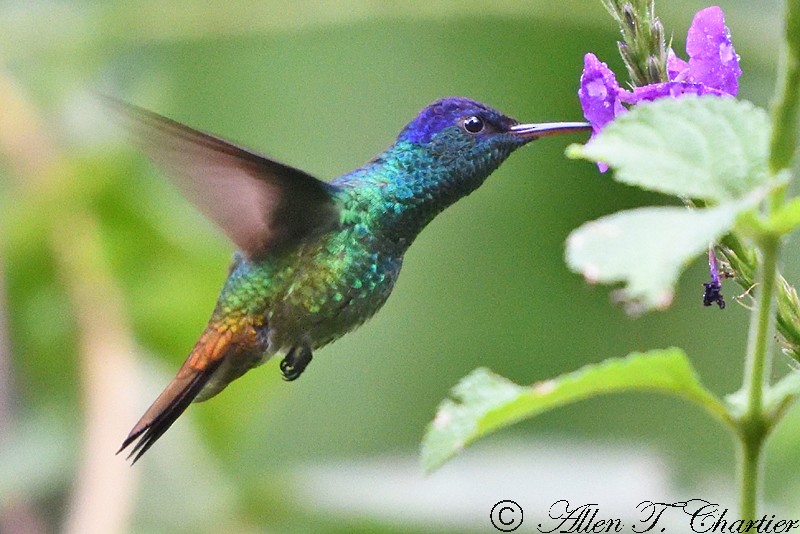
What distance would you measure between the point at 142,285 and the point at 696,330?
200 centimetres

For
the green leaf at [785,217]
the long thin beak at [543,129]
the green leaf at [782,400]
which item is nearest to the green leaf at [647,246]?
the green leaf at [785,217]

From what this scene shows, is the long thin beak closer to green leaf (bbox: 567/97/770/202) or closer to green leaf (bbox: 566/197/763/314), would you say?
green leaf (bbox: 567/97/770/202)

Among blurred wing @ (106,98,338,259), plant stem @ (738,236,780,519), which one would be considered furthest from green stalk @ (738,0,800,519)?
blurred wing @ (106,98,338,259)

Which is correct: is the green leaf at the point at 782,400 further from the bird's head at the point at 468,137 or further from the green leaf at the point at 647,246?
the bird's head at the point at 468,137

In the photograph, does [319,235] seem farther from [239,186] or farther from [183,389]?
[183,389]

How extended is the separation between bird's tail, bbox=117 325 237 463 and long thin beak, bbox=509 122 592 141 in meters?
0.51

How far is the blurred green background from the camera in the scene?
2281 mm

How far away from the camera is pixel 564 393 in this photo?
0.81 m

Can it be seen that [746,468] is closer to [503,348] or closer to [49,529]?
[49,529]

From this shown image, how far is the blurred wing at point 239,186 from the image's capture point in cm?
140

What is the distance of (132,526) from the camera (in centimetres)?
232

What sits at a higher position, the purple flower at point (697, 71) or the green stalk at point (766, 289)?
the purple flower at point (697, 71)

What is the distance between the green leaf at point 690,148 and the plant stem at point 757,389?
6cm

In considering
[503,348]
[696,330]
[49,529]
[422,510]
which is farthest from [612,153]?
[503,348]
